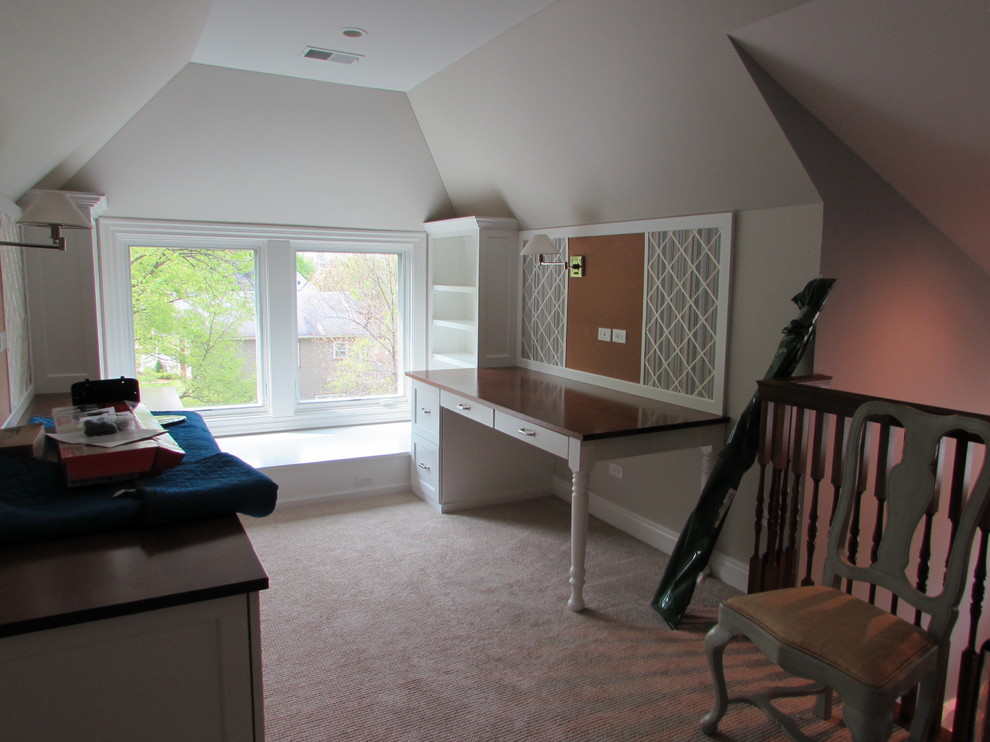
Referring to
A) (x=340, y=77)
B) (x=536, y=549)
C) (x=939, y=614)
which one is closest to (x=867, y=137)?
(x=939, y=614)

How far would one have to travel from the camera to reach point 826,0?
1997mm

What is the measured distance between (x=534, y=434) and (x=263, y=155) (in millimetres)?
2426

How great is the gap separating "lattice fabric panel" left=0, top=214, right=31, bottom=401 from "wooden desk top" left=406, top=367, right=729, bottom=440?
6.57 ft

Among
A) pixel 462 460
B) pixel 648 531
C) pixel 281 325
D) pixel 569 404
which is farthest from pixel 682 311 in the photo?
pixel 281 325

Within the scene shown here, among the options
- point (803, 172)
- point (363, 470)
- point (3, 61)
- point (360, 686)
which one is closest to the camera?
point (3, 61)

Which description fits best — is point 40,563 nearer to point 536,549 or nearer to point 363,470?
point 536,549

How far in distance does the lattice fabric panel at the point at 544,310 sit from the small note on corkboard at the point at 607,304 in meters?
0.08

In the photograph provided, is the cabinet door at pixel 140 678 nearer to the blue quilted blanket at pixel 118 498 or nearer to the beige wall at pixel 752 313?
the blue quilted blanket at pixel 118 498

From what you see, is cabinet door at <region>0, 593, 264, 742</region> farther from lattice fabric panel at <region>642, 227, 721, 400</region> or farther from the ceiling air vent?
the ceiling air vent

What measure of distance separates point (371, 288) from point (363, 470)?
1447mm

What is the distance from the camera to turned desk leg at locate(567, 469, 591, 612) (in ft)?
9.01

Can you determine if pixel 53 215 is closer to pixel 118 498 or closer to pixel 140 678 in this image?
pixel 118 498

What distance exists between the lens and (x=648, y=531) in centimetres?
358

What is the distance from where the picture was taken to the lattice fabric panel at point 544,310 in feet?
13.6
